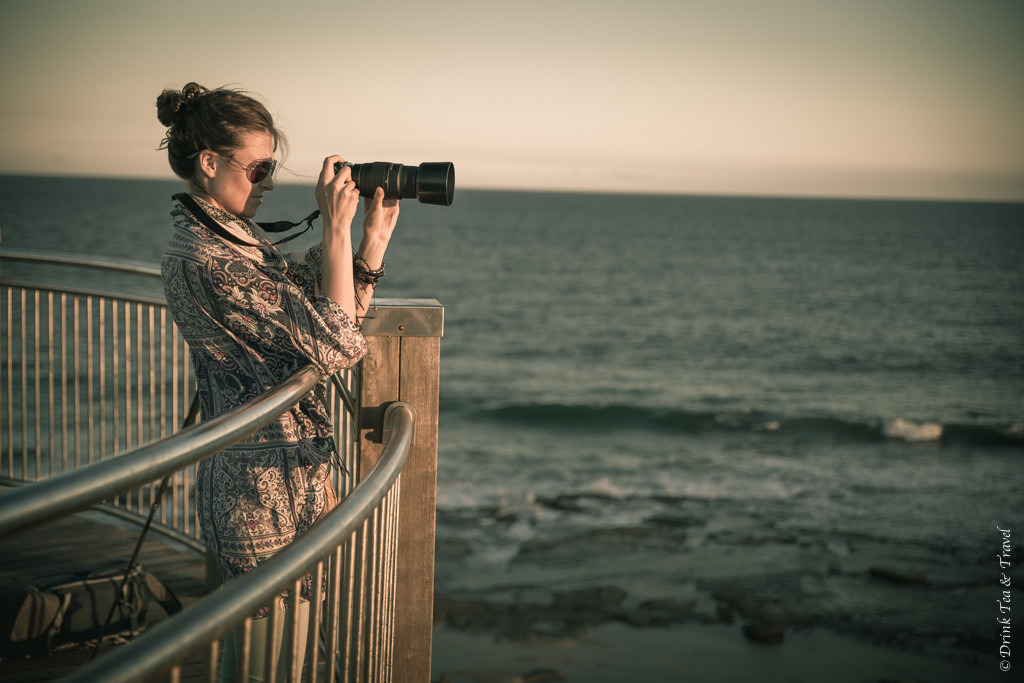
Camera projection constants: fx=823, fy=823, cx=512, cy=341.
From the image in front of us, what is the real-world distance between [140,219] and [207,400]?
72.6m

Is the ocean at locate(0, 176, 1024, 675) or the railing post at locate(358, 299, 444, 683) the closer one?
the railing post at locate(358, 299, 444, 683)

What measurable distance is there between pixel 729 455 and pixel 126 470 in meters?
12.8

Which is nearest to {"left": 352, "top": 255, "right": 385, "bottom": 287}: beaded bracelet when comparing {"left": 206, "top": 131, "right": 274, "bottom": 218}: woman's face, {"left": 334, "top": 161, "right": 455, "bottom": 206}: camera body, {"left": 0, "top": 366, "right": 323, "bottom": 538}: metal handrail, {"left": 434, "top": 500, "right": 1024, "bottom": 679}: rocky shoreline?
{"left": 334, "top": 161, "right": 455, "bottom": 206}: camera body

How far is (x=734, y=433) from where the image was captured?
14531 mm

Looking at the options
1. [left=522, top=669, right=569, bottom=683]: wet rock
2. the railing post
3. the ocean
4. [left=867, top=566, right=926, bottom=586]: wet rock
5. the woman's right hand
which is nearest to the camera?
the woman's right hand

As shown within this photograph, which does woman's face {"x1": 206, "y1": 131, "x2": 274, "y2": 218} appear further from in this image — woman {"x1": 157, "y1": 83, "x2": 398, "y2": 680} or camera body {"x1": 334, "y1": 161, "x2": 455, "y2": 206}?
camera body {"x1": 334, "y1": 161, "x2": 455, "y2": 206}

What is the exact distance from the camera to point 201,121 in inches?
67.9

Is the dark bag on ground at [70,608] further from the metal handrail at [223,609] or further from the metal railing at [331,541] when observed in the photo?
the metal handrail at [223,609]

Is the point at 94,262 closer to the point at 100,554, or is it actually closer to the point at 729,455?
the point at 100,554

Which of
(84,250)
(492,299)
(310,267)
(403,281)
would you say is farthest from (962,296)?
(84,250)

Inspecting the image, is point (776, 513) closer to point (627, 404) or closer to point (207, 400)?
point (627, 404)

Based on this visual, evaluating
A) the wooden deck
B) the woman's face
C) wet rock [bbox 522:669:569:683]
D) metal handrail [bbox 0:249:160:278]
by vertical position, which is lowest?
wet rock [bbox 522:669:569:683]

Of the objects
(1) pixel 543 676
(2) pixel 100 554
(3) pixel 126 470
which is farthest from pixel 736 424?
(3) pixel 126 470

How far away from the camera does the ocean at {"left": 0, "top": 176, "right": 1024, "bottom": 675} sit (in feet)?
23.6
